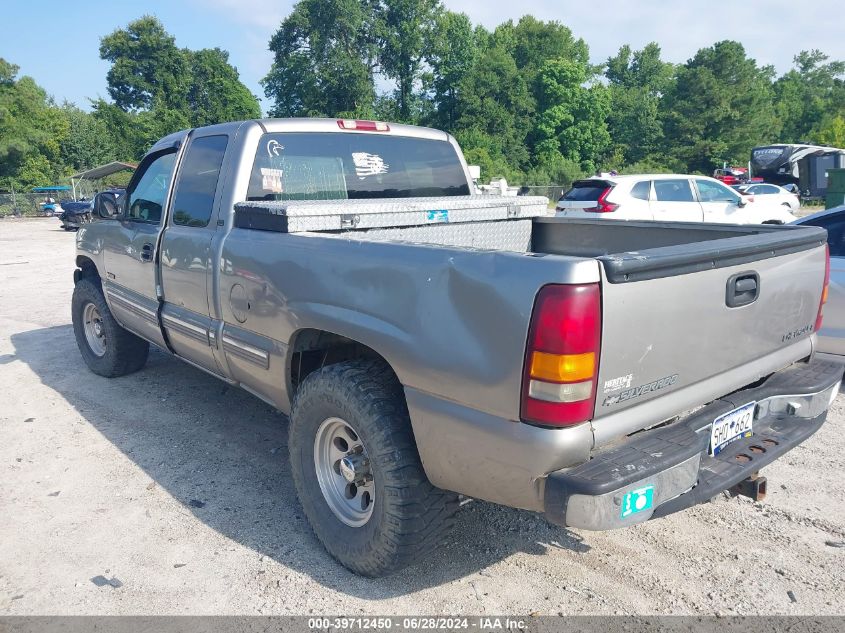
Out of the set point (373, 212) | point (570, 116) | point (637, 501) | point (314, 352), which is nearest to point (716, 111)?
point (570, 116)

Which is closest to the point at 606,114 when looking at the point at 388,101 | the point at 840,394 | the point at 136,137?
the point at 388,101

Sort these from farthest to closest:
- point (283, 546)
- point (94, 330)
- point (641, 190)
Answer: point (641, 190)
point (94, 330)
point (283, 546)

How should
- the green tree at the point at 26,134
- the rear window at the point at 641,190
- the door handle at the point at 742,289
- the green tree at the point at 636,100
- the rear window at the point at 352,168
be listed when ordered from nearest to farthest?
the door handle at the point at 742,289 → the rear window at the point at 352,168 → the rear window at the point at 641,190 → the green tree at the point at 26,134 → the green tree at the point at 636,100

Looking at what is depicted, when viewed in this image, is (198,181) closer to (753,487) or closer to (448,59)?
(753,487)

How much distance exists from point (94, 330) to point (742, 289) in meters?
5.49

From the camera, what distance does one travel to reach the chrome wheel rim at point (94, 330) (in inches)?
226

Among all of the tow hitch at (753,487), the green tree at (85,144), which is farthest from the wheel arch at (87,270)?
the green tree at (85,144)

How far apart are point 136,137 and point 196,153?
5692cm

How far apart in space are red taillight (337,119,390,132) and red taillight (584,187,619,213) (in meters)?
8.07

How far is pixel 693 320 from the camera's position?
235 cm

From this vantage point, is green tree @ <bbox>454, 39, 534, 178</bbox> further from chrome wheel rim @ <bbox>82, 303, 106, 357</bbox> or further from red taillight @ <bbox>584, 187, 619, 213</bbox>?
chrome wheel rim @ <bbox>82, 303, 106, 357</bbox>

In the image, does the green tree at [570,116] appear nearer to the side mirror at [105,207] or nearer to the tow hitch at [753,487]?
the side mirror at [105,207]

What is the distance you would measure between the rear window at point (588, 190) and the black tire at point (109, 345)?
8.93 meters

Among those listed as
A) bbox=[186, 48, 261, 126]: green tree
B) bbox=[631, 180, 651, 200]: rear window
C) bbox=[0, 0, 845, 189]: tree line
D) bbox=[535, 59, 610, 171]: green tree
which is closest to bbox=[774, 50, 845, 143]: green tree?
bbox=[0, 0, 845, 189]: tree line
